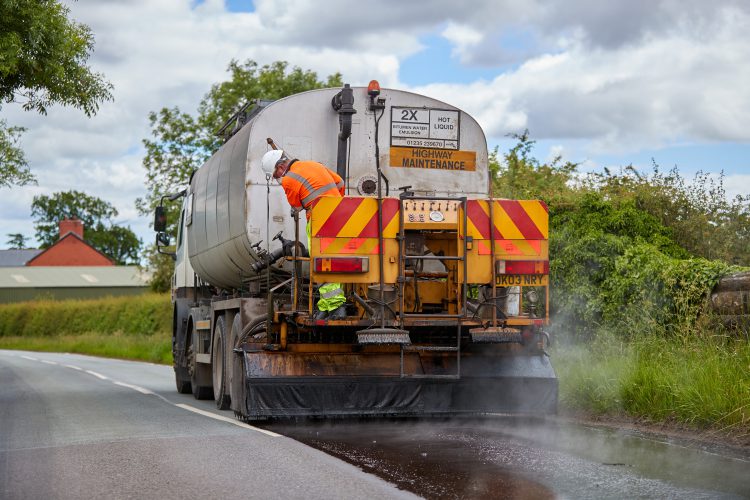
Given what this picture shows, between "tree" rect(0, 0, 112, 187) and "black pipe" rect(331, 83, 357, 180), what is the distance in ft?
17.1

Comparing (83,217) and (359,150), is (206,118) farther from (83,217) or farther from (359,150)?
(83,217)

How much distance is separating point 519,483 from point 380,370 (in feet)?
12.0

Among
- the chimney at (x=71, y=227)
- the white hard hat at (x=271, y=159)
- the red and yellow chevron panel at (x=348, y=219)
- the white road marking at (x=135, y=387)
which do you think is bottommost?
the white road marking at (x=135, y=387)

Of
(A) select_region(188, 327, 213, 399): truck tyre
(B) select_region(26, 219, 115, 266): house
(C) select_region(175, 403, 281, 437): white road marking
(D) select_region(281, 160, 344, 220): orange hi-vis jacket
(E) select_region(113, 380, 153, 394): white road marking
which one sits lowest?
(C) select_region(175, 403, 281, 437): white road marking

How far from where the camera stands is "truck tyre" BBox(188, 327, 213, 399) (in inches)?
564

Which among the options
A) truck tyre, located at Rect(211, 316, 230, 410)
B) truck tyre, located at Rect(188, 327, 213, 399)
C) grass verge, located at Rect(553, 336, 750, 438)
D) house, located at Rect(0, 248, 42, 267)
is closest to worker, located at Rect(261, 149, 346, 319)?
truck tyre, located at Rect(211, 316, 230, 410)

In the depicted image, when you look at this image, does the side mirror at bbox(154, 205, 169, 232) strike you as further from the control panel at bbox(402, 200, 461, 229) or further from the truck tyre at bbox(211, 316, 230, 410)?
the control panel at bbox(402, 200, 461, 229)

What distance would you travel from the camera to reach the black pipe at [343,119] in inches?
437

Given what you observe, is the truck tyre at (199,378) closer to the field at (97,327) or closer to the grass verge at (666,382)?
the grass verge at (666,382)

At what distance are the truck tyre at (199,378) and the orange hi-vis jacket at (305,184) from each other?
15.5 feet

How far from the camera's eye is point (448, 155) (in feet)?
37.5

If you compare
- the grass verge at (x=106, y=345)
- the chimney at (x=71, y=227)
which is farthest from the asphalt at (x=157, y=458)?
the chimney at (x=71, y=227)

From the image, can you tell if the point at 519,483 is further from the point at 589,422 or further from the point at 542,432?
the point at 589,422

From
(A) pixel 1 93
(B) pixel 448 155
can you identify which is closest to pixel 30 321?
(A) pixel 1 93
